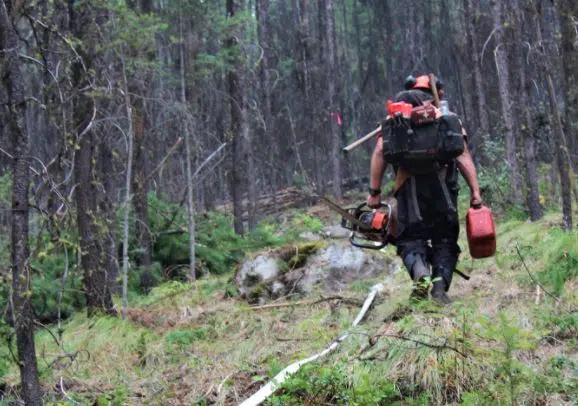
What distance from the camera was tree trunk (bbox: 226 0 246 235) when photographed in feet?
54.9

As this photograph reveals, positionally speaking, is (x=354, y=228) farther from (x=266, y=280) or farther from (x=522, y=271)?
(x=266, y=280)

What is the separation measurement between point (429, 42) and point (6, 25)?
3800 centimetres

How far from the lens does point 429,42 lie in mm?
41125

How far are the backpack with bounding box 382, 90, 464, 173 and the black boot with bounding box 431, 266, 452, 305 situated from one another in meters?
0.99

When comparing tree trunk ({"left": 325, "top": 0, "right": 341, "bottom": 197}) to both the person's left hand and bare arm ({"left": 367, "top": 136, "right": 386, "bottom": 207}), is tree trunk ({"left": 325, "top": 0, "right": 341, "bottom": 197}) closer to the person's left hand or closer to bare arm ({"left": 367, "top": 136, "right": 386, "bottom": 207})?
bare arm ({"left": 367, "top": 136, "right": 386, "bottom": 207})

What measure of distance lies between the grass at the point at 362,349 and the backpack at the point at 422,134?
4.01 ft

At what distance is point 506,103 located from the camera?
14016 millimetres

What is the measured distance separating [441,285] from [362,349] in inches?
60.3

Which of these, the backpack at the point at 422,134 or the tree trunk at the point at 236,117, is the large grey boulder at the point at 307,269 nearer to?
the backpack at the point at 422,134

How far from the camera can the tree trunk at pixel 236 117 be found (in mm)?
16719

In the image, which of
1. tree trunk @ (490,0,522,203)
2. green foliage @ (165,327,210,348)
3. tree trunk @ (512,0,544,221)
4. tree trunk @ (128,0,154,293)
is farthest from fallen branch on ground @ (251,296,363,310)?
tree trunk @ (490,0,522,203)

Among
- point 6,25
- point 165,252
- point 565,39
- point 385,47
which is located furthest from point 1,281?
point 385,47

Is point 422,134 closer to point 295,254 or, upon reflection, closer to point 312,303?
point 312,303

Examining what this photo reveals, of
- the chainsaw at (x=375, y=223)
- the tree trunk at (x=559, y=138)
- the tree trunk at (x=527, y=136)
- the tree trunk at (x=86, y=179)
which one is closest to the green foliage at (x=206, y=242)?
the tree trunk at (x=527, y=136)
